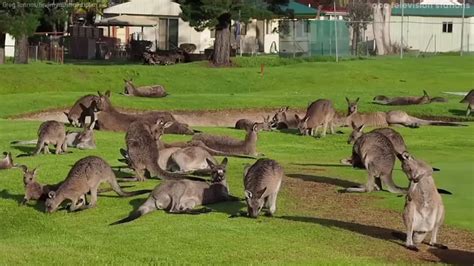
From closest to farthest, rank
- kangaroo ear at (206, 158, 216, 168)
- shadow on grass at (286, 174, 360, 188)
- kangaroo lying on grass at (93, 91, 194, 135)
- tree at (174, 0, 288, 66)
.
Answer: kangaroo ear at (206, 158, 216, 168) → shadow on grass at (286, 174, 360, 188) → kangaroo lying on grass at (93, 91, 194, 135) → tree at (174, 0, 288, 66)

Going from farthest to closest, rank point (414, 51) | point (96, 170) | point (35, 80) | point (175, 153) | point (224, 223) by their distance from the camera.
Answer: point (414, 51), point (35, 80), point (175, 153), point (96, 170), point (224, 223)

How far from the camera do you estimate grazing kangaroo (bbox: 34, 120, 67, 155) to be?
1975 cm

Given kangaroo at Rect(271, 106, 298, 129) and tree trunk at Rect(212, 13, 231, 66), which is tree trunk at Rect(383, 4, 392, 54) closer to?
tree trunk at Rect(212, 13, 231, 66)

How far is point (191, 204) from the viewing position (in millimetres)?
14484

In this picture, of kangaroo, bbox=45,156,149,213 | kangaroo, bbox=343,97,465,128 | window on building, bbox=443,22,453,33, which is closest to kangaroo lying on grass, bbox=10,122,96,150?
kangaroo, bbox=45,156,149,213

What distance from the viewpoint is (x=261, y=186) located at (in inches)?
528

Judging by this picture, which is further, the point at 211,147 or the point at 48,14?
the point at 48,14

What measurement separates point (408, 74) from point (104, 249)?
3617cm

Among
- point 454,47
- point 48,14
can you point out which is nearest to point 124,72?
point 48,14

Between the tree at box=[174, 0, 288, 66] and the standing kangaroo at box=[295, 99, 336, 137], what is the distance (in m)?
22.9

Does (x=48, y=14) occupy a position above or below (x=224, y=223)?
above

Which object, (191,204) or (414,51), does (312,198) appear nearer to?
(191,204)

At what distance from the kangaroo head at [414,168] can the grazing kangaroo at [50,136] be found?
32.6ft

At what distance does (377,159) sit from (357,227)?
2.48 metres
